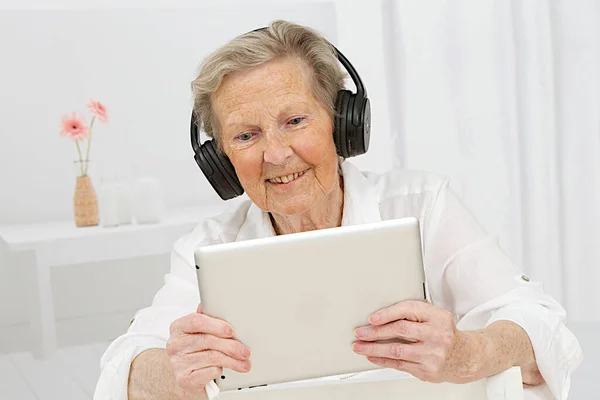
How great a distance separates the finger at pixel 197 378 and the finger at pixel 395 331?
0.20m

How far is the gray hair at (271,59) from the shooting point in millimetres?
1480

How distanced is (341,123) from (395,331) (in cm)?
53

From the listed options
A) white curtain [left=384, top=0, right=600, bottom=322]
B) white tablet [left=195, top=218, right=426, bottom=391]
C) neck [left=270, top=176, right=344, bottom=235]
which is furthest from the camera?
white curtain [left=384, top=0, right=600, bottom=322]

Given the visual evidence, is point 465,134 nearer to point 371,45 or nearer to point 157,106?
point 371,45

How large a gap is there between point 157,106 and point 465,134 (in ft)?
4.03

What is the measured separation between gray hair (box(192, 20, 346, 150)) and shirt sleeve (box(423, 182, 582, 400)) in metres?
0.29

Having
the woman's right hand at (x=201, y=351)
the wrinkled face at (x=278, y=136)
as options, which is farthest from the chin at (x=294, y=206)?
the woman's right hand at (x=201, y=351)

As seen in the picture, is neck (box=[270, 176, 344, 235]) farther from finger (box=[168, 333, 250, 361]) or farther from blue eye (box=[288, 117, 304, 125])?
finger (box=[168, 333, 250, 361])

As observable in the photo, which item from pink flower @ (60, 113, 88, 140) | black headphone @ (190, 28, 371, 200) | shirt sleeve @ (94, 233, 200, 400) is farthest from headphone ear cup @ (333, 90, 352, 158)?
pink flower @ (60, 113, 88, 140)

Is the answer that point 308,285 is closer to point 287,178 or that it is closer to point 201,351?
point 201,351

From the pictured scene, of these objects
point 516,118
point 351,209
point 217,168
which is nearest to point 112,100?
point 516,118

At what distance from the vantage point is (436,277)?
4.98ft

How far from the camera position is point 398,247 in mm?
1071

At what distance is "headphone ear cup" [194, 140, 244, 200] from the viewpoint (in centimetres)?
156
